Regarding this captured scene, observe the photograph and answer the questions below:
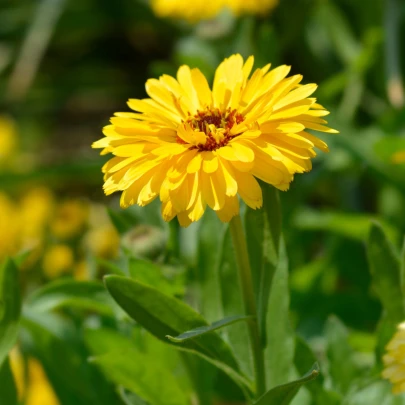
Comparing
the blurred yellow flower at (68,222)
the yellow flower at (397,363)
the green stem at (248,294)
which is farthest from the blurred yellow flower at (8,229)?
the yellow flower at (397,363)

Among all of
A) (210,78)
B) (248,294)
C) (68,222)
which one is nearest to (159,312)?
(248,294)

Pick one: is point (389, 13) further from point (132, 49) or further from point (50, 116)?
point (50, 116)

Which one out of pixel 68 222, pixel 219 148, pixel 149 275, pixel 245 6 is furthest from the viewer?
pixel 68 222

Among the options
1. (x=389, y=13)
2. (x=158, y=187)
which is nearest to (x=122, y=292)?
(x=158, y=187)

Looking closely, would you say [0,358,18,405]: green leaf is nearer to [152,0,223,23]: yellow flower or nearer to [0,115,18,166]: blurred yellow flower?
[152,0,223,23]: yellow flower

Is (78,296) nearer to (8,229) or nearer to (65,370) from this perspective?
(65,370)

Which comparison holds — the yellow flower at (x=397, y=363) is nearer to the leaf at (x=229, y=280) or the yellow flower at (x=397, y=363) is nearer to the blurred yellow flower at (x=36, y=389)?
the leaf at (x=229, y=280)
